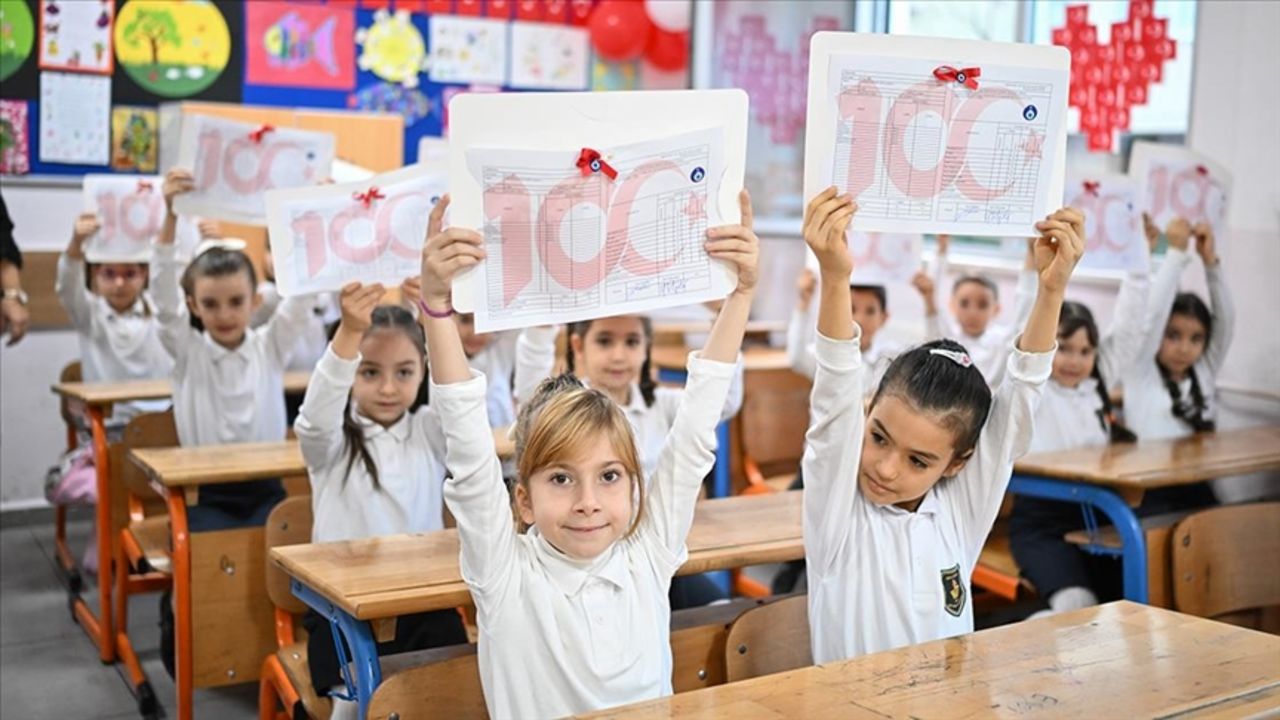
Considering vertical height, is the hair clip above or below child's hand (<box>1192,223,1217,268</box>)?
below

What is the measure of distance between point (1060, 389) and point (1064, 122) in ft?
5.88

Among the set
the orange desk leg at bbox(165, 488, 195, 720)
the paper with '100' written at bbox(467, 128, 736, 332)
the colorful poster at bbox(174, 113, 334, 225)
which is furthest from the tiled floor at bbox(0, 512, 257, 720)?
the paper with '100' written at bbox(467, 128, 736, 332)

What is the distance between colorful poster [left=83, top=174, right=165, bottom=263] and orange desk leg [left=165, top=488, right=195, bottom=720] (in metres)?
1.95

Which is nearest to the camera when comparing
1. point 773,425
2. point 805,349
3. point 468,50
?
point 773,425

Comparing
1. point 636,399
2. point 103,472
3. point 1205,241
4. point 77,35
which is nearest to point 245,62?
point 77,35

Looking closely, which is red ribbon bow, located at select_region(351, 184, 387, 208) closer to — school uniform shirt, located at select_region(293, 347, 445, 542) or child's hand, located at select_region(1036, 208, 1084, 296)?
school uniform shirt, located at select_region(293, 347, 445, 542)

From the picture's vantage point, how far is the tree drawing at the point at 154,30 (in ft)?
18.9

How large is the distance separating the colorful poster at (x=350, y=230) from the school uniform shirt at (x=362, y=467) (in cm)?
25

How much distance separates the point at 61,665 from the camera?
382 cm

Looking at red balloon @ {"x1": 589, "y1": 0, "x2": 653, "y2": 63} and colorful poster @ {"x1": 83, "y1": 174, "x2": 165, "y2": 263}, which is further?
red balloon @ {"x1": 589, "y1": 0, "x2": 653, "y2": 63}

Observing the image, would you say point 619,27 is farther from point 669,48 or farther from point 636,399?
point 636,399

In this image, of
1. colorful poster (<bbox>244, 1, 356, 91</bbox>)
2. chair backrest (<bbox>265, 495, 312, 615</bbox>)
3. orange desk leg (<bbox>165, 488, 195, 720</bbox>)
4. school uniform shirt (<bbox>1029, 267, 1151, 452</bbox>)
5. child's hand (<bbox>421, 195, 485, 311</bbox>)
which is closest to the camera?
child's hand (<bbox>421, 195, 485, 311</bbox>)

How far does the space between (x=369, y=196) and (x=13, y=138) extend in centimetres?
338

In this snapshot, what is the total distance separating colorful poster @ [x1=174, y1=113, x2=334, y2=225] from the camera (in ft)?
11.9
